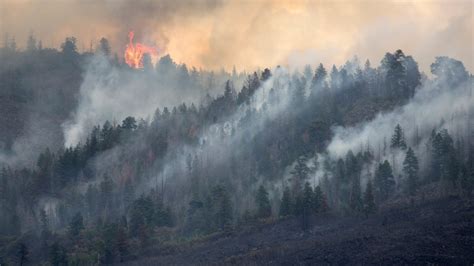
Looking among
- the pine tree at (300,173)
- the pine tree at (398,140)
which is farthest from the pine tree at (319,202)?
the pine tree at (398,140)

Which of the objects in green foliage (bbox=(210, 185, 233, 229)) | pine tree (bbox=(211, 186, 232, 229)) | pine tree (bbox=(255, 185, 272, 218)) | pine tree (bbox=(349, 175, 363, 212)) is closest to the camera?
pine tree (bbox=(349, 175, 363, 212))

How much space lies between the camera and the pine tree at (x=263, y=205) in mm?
141750

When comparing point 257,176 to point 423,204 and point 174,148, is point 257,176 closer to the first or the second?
point 174,148

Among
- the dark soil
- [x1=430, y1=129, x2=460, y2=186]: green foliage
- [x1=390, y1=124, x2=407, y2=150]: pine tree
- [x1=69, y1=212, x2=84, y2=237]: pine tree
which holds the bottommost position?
the dark soil

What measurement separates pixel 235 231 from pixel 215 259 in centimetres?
1884

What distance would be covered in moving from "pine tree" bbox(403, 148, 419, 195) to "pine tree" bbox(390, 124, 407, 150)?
12.7 m

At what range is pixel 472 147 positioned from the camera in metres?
151

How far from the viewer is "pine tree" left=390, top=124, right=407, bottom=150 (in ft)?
516

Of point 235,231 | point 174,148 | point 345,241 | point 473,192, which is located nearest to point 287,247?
point 345,241

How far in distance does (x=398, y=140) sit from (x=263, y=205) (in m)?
38.0

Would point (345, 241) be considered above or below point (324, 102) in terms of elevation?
below

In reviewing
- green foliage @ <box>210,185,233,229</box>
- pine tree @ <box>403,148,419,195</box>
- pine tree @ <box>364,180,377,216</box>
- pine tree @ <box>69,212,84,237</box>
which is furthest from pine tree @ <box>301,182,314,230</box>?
pine tree @ <box>69,212,84,237</box>

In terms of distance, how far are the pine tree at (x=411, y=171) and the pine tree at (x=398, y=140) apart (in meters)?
12.7

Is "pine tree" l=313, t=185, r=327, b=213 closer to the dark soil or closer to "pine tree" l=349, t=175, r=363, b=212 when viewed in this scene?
the dark soil
